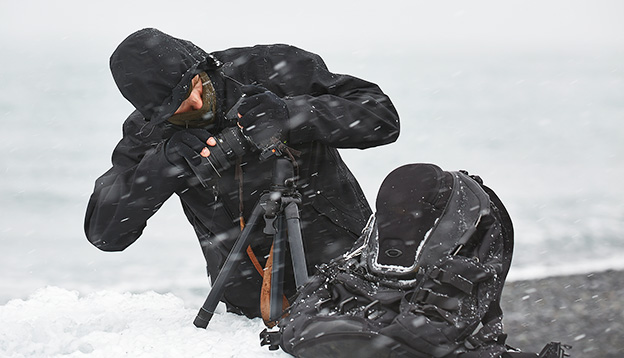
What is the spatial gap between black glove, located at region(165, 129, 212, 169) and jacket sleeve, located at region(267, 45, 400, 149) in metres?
0.33

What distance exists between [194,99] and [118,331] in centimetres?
103

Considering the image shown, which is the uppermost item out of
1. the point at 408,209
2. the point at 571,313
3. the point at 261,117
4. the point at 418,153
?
the point at 261,117

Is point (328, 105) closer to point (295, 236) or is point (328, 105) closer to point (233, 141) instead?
point (233, 141)

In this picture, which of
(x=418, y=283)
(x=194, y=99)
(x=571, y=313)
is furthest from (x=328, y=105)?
(x=571, y=313)

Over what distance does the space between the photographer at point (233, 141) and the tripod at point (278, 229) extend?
13cm

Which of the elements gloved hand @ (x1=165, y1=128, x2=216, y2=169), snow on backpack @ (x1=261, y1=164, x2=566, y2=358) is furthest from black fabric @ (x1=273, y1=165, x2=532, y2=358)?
gloved hand @ (x1=165, y1=128, x2=216, y2=169)

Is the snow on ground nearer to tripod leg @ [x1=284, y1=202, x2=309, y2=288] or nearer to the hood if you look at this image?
tripod leg @ [x1=284, y1=202, x2=309, y2=288]

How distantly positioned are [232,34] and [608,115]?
5.32 meters

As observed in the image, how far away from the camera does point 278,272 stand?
8.71 ft

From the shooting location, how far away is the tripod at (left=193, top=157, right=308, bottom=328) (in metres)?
2.62

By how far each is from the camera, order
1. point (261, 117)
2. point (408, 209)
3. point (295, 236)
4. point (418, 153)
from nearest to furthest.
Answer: point (408, 209) < point (261, 117) < point (295, 236) < point (418, 153)

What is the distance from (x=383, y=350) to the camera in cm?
180

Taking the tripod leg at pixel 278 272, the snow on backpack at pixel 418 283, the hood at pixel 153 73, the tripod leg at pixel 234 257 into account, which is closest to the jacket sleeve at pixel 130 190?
the hood at pixel 153 73

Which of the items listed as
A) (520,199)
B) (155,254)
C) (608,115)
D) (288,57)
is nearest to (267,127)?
(288,57)
